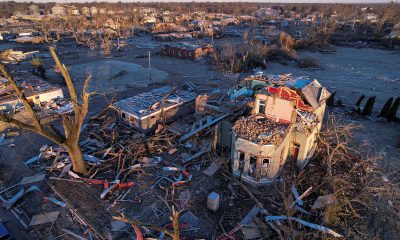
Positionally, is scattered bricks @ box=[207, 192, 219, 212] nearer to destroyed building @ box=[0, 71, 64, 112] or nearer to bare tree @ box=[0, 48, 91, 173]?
bare tree @ box=[0, 48, 91, 173]

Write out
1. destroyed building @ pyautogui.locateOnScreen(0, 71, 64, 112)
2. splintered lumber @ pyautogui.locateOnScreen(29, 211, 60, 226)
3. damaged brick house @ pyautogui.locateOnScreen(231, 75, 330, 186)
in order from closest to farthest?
splintered lumber @ pyautogui.locateOnScreen(29, 211, 60, 226) < damaged brick house @ pyautogui.locateOnScreen(231, 75, 330, 186) < destroyed building @ pyautogui.locateOnScreen(0, 71, 64, 112)

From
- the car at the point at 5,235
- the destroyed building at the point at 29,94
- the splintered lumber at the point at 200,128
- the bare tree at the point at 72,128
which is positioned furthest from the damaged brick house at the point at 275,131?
the destroyed building at the point at 29,94

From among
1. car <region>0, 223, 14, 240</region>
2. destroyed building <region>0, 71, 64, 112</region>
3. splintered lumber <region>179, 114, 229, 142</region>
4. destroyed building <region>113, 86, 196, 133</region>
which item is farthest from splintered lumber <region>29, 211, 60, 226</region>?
destroyed building <region>0, 71, 64, 112</region>

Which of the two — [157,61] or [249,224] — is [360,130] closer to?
[249,224]

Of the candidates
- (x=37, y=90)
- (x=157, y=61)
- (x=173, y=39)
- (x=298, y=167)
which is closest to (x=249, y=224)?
(x=298, y=167)

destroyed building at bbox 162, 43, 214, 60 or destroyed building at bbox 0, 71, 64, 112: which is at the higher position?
destroyed building at bbox 162, 43, 214, 60

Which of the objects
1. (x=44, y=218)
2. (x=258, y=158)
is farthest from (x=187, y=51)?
(x=44, y=218)

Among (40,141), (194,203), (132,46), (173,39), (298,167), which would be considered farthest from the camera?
(173,39)

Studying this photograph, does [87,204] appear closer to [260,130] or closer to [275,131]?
[260,130]
